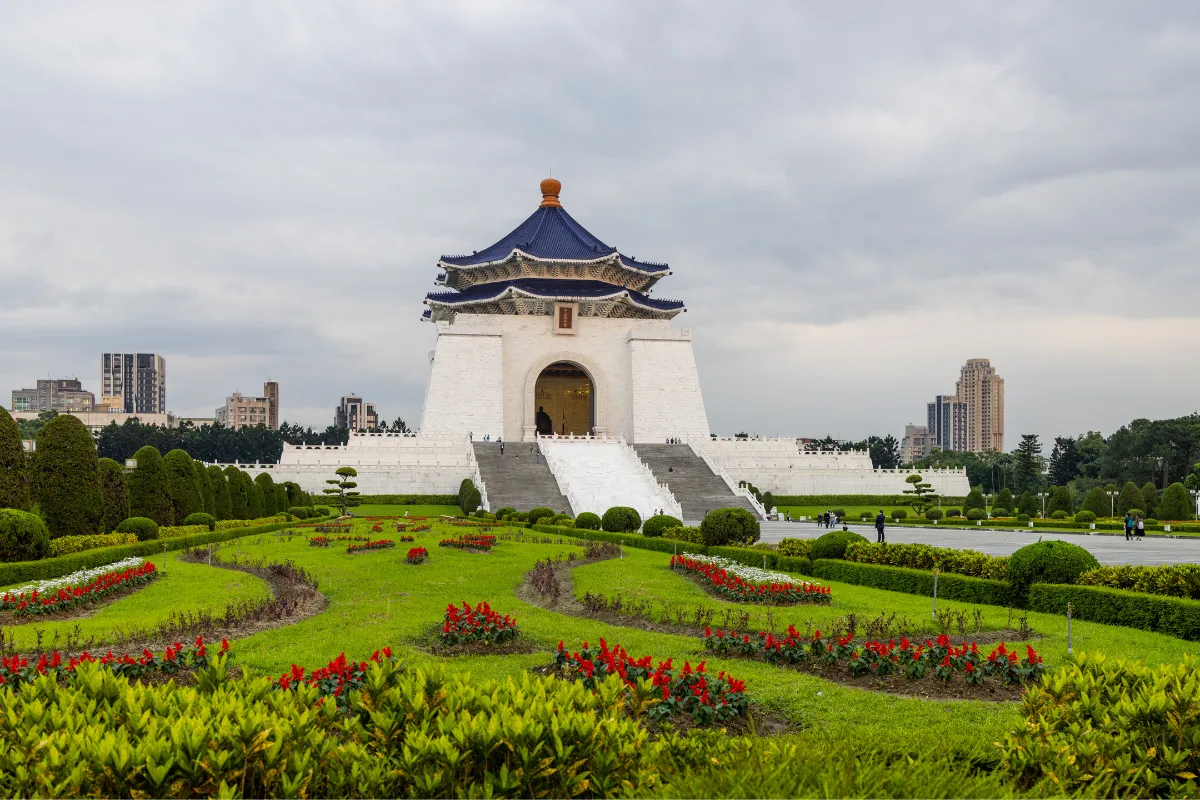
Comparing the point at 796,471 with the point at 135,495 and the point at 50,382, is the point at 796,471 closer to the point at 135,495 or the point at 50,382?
the point at 135,495

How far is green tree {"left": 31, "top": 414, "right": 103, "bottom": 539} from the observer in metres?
15.0

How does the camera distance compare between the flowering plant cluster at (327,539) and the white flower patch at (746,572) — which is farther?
the flowering plant cluster at (327,539)

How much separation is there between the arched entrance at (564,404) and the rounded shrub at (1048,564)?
42885 millimetres

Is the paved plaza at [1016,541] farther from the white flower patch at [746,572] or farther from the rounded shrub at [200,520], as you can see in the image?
the rounded shrub at [200,520]

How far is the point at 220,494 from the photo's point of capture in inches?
891

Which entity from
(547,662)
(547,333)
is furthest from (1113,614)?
(547,333)

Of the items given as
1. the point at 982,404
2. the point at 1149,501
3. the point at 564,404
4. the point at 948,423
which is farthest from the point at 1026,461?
the point at 948,423

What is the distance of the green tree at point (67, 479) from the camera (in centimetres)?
1495

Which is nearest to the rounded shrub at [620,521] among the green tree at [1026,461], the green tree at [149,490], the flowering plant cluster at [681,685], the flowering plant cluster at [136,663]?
the green tree at [149,490]

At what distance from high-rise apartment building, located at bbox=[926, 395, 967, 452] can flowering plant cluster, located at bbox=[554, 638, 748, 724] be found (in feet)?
424

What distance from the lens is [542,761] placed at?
3691 mm

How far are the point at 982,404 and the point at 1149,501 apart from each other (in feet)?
329

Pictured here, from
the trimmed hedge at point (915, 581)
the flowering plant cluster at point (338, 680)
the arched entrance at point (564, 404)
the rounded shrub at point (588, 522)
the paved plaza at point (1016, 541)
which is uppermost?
the arched entrance at point (564, 404)

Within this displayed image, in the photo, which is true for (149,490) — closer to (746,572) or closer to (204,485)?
(204,485)
